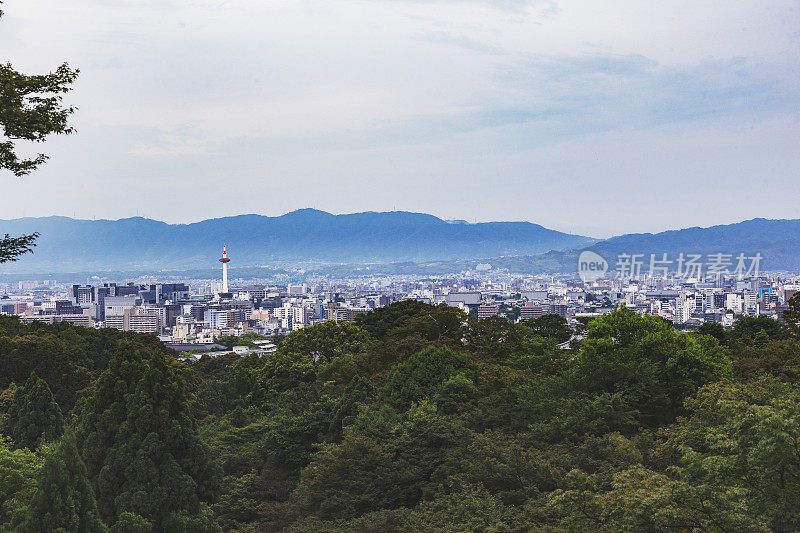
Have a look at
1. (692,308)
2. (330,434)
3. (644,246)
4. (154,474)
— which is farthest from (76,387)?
(644,246)

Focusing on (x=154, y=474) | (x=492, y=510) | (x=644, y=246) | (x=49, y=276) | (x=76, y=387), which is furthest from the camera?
(x=49, y=276)

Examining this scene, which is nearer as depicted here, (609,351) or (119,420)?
(119,420)

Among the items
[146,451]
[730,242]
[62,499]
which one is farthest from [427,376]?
[730,242]

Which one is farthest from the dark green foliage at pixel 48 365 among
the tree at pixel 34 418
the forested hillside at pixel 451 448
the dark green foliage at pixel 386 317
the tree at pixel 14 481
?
the tree at pixel 14 481

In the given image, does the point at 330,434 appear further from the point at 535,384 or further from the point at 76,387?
the point at 76,387

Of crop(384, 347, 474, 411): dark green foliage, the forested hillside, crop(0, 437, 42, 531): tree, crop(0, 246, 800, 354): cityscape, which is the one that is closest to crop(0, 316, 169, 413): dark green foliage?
the forested hillside

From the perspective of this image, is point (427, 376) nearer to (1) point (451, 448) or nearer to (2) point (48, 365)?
(1) point (451, 448)

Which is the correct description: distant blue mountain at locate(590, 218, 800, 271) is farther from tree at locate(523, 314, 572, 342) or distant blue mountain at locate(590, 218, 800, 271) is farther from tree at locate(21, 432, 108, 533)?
tree at locate(21, 432, 108, 533)
